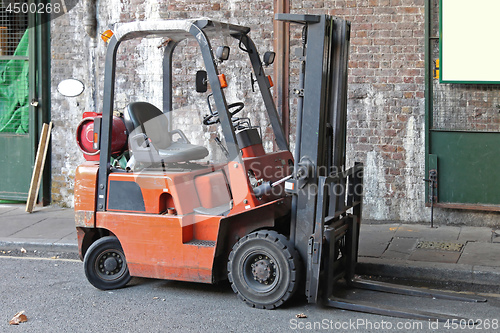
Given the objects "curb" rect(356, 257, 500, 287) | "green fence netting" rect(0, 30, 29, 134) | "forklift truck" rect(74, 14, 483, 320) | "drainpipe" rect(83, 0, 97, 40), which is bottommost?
"curb" rect(356, 257, 500, 287)

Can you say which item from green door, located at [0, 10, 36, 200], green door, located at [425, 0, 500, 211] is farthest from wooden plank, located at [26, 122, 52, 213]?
green door, located at [425, 0, 500, 211]

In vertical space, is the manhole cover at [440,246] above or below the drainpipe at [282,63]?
below

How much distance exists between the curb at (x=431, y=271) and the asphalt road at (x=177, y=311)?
15.9 inches

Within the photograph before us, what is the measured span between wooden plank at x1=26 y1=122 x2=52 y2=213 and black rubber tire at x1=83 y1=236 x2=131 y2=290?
3913 mm

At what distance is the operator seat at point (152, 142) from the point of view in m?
5.70

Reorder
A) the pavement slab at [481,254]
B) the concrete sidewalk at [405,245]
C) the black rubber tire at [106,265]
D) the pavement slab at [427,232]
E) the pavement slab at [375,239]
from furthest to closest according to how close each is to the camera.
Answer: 1. the pavement slab at [427,232]
2. the pavement slab at [375,239]
3. the pavement slab at [481,254]
4. the concrete sidewalk at [405,245]
5. the black rubber tire at [106,265]

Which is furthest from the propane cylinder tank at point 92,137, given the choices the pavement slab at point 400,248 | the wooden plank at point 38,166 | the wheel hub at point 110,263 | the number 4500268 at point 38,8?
the number 4500268 at point 38,8

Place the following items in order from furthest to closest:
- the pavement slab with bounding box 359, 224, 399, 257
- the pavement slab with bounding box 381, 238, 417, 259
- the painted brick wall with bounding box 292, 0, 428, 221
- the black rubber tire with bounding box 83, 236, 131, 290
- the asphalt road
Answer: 1. the painted brick wall with bounding box 292, 0, 428, 221
2. the pavement slab with bounding box 359, 224, 399, 257
3. the pavement slab with bounding box 381, 238, 417, 259
4. the black rubber tire with bounding box 83, 236, 131, 290
5. the asphalt road

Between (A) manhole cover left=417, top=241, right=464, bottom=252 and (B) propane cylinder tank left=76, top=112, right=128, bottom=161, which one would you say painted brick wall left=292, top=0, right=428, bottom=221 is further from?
(B) propane cylinder tank left=76, top=112, right=128, bottom=161

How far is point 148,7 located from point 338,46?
4.59m

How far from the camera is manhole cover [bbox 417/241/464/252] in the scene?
6.89 m

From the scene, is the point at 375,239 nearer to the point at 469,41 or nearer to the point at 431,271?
the point at 431,271

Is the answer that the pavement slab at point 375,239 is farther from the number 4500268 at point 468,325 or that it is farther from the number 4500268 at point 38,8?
the number 4500268 at point 38,8

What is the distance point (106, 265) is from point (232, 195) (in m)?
1.50
